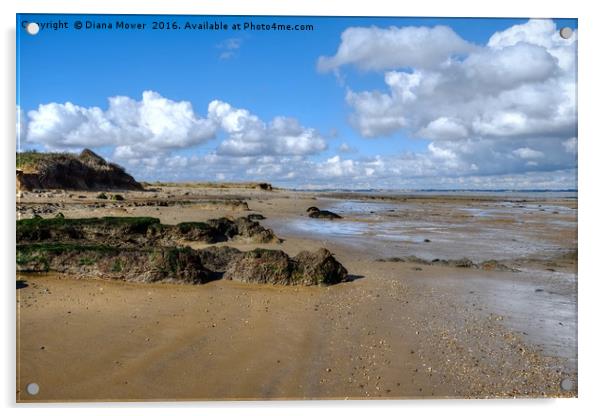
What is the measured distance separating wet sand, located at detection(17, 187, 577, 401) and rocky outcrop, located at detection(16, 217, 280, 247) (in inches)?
64.0

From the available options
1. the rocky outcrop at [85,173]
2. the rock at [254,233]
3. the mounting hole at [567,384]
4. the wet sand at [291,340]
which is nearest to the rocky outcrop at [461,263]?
the wet sand at [291,340]

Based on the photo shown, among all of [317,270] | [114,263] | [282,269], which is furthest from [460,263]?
[114,263]

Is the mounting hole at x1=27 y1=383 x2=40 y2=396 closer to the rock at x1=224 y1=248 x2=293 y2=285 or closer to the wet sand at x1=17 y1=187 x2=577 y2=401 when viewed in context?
the wet sand at x1=17 y1=187 x2=577 y2=401

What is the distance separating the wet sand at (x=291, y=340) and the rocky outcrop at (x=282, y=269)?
0.21 meters

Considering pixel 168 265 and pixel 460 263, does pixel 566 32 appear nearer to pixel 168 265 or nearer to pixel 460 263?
pixel 460 263

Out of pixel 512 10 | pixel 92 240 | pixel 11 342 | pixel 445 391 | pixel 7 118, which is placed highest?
pixel 512 10

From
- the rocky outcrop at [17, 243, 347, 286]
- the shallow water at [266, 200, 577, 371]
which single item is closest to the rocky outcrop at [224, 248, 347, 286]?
the rocky outcrop at [17, 243, 347, 286]

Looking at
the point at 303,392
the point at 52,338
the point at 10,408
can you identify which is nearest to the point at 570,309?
the point at 303,392

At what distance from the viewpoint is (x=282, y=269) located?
6582 millimetres

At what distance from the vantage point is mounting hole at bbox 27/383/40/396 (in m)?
4.22

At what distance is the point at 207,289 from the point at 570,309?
469cm

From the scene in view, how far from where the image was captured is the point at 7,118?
488 centimetres
